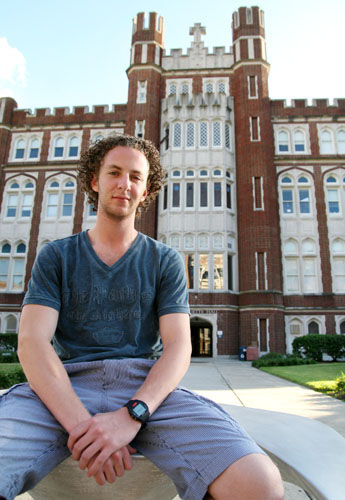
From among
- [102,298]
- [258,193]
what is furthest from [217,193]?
[102,298]

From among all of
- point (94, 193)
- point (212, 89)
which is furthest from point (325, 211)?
point (94, 193)

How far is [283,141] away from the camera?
2533 cm

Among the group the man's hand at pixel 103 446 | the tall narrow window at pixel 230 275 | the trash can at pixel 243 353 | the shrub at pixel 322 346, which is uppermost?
the tall narrow window at pixel 230 275

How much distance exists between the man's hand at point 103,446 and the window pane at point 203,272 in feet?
66.4

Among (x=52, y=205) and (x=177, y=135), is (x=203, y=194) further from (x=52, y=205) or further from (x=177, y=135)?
(x=52, y=205)

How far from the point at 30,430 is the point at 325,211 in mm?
24842

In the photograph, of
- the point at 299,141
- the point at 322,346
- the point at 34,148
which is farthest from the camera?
the point at 34,148

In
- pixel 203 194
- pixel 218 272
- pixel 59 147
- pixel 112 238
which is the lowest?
pixel 112 238

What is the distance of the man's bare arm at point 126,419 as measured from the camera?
1387 millimetres

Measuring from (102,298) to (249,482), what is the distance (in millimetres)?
1145

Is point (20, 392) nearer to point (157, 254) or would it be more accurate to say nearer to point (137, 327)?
point (137, 327)

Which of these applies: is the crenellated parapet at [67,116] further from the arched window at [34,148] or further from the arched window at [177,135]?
the arched window at [177,135]

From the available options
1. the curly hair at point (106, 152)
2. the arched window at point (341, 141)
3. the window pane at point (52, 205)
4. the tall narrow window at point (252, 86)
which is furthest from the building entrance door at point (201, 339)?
the curly hair at point (106, 152)

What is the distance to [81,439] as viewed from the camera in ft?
4.64
